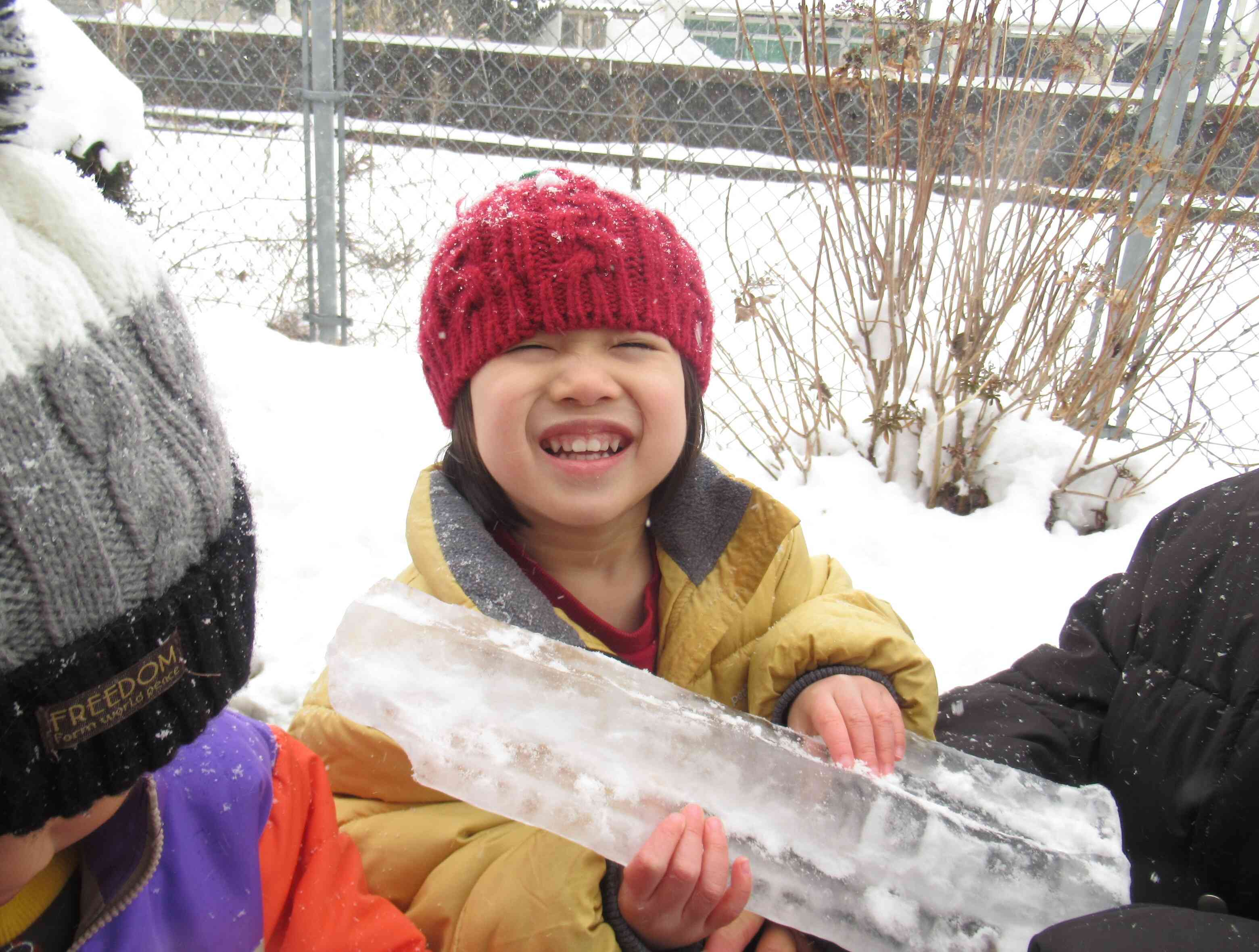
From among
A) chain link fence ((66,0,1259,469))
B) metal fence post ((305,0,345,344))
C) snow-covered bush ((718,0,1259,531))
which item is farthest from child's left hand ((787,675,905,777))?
metal fence post ((305,0,345,344))

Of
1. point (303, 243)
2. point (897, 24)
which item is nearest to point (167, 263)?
point (303, 243)

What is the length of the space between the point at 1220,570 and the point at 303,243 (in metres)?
4.70

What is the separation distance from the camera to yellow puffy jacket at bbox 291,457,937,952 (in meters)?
1.14

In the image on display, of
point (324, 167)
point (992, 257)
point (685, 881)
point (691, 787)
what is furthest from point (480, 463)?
point (324, 167)

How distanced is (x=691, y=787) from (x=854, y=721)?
27cm

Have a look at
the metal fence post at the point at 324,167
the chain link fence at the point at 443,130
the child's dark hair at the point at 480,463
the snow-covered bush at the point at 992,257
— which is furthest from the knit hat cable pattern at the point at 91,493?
the metal fence post at the point at 324,167

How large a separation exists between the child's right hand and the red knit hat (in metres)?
A: 0.68

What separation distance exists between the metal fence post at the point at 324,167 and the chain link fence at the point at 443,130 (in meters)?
0.03

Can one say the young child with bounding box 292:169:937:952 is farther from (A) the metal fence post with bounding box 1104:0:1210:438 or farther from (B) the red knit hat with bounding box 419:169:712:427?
(A) the metal fence post with bounding box 1104:0:1210:438

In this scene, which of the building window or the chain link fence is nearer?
the chain link fence

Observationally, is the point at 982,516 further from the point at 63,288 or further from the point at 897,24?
the point at 63,288

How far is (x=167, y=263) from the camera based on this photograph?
15.1ft

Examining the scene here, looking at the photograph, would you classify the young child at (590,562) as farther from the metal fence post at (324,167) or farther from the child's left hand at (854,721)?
the metal fence post at (324,167)

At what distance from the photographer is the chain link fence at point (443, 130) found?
4090 millimetres
